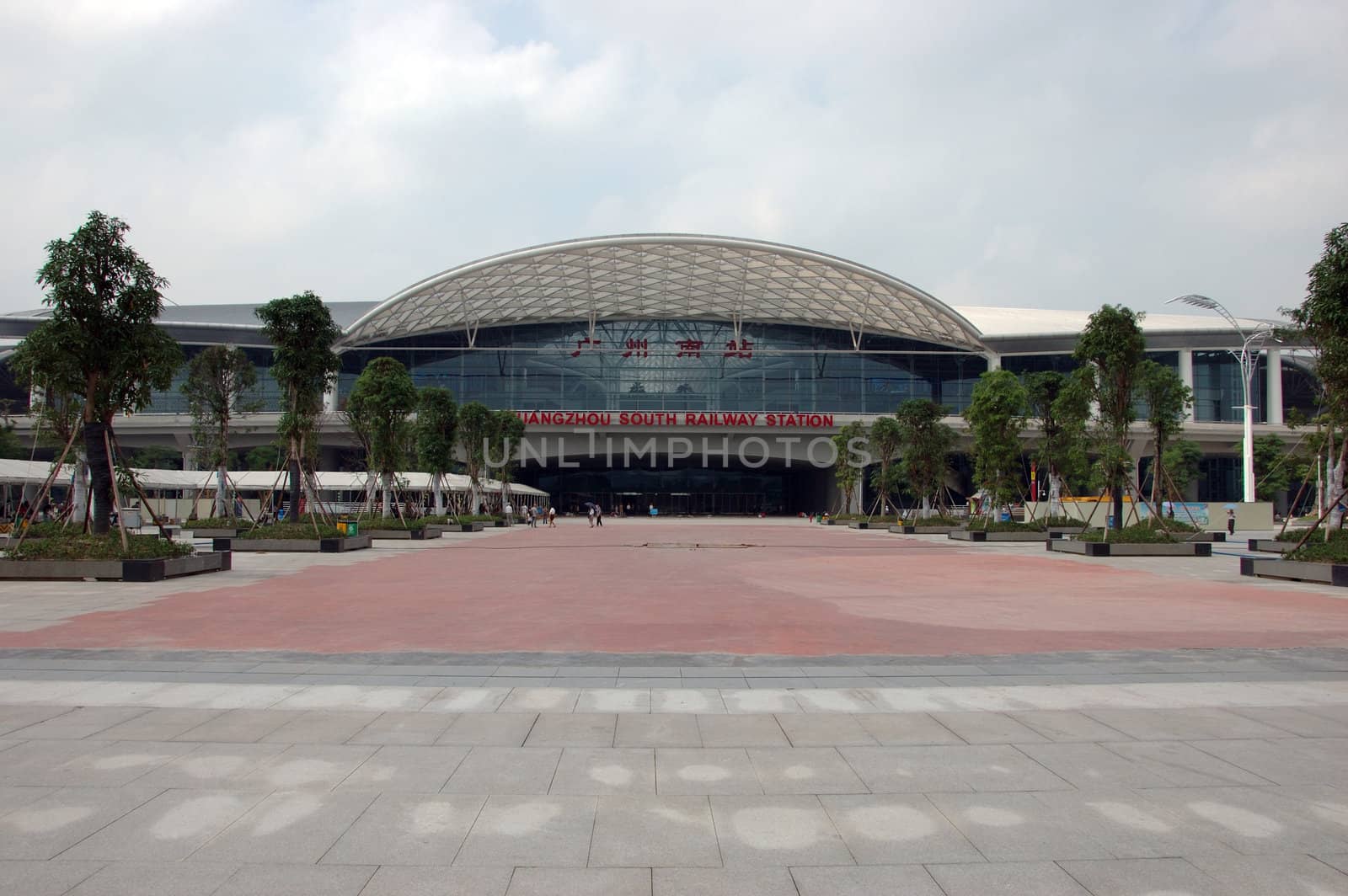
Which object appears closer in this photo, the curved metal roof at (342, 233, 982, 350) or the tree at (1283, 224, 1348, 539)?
the tree at (1283, 224, 1348, 539)

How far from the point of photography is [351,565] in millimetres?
21375

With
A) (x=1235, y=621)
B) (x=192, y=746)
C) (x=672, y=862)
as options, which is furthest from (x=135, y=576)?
(x=1235, y=621)

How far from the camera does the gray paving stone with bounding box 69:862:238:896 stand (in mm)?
3732

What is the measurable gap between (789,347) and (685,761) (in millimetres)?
75198

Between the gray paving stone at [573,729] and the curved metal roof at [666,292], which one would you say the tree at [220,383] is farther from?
the gray paving stone at [573,729]

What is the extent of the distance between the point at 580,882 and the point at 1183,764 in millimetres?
4209

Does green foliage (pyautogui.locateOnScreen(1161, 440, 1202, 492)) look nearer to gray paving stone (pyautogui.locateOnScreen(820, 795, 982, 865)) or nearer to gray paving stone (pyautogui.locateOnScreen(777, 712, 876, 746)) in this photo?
gray paving stone (pyautogui.locateOnScreen(777, 712, 876, 746))

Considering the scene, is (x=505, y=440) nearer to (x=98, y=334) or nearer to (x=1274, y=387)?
(x=98, y=334)

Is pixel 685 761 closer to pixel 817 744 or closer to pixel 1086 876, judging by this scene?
pixel 817 744

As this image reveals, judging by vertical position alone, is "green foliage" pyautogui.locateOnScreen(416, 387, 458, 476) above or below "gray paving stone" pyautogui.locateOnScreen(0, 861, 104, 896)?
above

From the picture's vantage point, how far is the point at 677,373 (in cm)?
7788

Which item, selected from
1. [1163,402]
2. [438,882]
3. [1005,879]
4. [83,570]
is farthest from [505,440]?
[1005,879]

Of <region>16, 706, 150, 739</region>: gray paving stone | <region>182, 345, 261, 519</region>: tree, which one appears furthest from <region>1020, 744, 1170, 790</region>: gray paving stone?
<region>182, 345, 261, 519</region>: tree

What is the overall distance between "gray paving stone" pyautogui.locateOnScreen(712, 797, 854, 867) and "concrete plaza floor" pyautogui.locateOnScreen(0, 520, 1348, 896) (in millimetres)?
17
